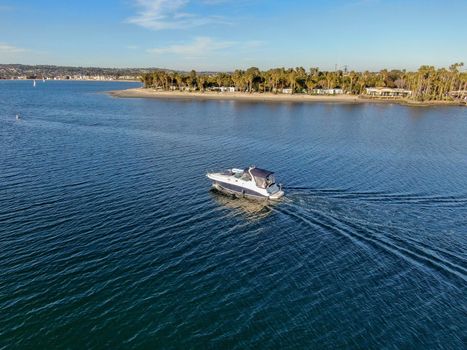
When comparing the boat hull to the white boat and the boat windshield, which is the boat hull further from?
the boat windshield

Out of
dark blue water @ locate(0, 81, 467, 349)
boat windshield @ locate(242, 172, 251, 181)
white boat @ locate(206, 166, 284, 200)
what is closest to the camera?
dark blue water @ locate(0, 81, 467, 349)

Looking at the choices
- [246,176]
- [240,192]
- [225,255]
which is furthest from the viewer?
[240,192]

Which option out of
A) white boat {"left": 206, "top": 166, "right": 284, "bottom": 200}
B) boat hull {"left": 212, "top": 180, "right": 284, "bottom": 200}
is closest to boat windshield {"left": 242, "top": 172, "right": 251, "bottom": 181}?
white boat {"left": 206, "top": 166, "right": 284, "bottom": 200}

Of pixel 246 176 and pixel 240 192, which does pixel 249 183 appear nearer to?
pixel 246 176

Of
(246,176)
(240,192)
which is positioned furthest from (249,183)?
(240,192)

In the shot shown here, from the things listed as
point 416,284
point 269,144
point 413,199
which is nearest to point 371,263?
point 416,284

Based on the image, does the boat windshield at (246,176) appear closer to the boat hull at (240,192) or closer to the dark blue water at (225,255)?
the boat hull at (240,192)
